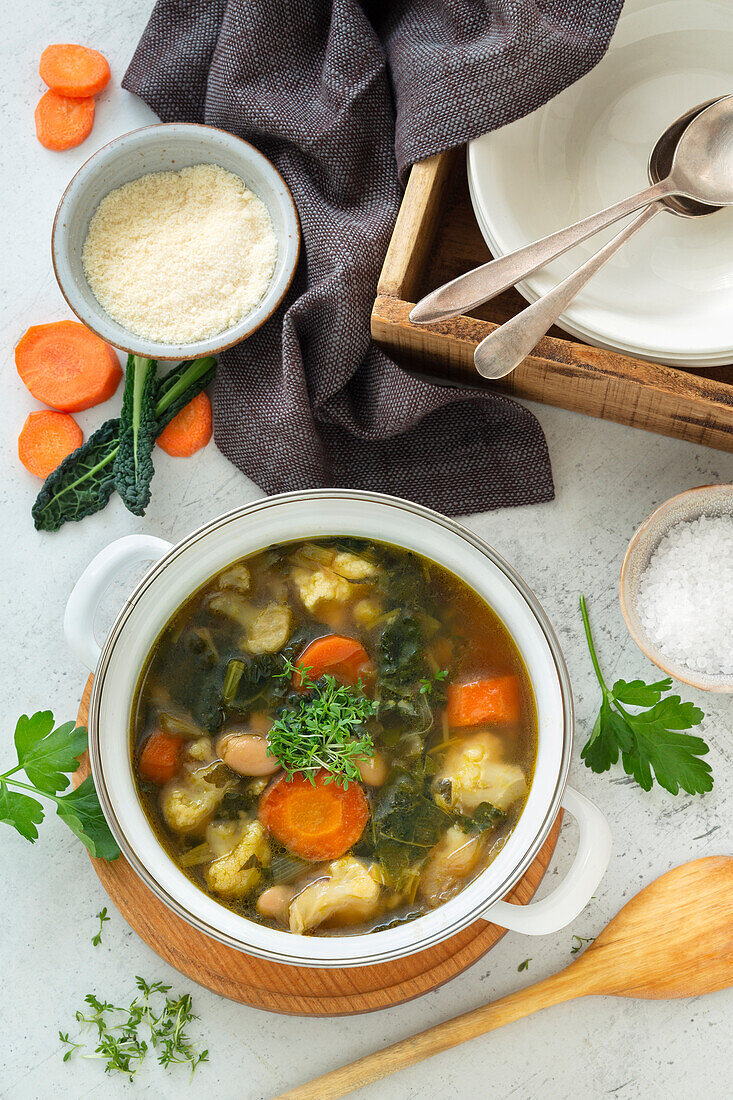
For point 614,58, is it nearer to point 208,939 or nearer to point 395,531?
point 395,531

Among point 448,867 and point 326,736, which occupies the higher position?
point 326,736

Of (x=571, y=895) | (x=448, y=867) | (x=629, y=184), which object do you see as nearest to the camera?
(x=571, y=895)

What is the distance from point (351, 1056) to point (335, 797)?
506 mm

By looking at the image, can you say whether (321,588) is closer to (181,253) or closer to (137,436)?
(137,436)

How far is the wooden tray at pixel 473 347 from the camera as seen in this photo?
133cm

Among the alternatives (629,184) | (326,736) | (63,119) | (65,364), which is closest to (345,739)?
(326,736)

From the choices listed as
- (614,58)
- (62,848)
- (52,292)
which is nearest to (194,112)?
(52,292)

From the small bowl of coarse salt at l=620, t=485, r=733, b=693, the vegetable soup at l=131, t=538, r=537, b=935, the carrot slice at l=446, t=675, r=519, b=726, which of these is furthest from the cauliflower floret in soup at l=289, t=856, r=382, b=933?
the small bowl of coarse salt at l=620, t=485, r=733, b=693

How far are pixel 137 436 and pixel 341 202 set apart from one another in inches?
20.4

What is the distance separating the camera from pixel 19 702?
163 cm

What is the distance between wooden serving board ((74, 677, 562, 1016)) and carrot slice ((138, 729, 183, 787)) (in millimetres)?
246

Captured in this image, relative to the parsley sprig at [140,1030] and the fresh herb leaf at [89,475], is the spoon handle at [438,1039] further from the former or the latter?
the fresh herb leaf at [89,475]

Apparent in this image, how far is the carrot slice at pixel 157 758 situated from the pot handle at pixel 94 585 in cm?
15

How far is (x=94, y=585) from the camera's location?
1372mm
